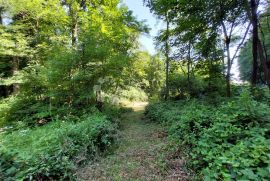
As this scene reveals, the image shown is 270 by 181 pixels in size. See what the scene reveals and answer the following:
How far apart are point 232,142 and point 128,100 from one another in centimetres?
1444

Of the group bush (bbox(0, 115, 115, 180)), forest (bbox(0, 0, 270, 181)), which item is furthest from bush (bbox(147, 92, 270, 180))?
bush (bbox(0, 115, 115, 180))

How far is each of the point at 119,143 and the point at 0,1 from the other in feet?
39.9

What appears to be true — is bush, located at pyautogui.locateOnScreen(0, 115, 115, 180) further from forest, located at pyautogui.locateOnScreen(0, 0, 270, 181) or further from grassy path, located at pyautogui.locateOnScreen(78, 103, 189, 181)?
grassy path, located at pyautogui.locateOnScreen(78, 103, 189, 181)

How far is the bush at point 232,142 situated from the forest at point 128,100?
0.02 metres

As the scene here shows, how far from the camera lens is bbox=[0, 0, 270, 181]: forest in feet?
10.2

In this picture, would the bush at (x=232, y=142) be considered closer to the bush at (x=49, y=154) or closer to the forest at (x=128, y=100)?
the forest at (x=128, y=100)

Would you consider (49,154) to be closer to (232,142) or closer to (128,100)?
(232,142)

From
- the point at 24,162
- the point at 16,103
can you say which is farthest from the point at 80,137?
the point at 16,103

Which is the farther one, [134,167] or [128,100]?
[128,100]

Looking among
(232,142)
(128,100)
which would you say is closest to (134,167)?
(232,142)

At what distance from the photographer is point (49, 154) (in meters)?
3.35

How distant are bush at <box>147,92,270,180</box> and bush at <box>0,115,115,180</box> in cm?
205

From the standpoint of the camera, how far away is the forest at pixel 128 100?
3094 mm

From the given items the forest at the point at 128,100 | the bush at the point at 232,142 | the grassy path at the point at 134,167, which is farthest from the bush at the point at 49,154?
the bush at the point at 232,142
